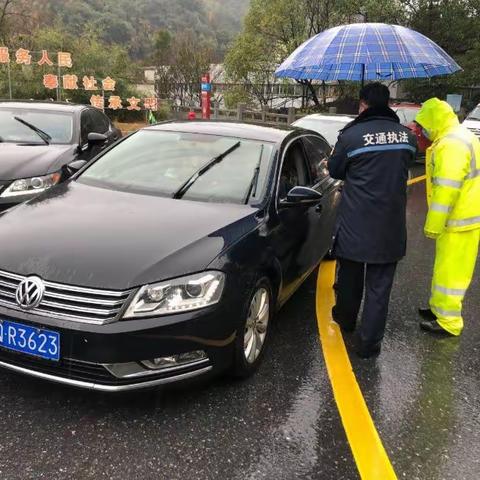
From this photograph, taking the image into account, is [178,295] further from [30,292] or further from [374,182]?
[374,182]

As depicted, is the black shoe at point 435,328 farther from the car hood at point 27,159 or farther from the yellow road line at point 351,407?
the car hood at point 27,159

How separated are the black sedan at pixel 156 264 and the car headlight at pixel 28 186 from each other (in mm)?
1482

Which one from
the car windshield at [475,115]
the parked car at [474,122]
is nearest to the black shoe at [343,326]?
the parked car at [474,122]

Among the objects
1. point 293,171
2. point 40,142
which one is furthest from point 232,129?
point 40,142

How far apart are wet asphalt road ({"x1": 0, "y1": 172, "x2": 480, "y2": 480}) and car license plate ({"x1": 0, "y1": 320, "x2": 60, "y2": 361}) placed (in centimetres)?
40

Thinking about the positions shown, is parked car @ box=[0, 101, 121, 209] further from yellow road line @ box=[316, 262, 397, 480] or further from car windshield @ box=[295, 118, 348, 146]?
car windshield @ box=[295, 118, 348, 146]

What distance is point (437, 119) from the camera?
149 inches

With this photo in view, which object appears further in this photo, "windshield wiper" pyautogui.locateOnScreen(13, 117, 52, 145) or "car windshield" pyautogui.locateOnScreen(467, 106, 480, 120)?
"car windshield" pyautogui.locateOnScreen(467, 106, 480, 120)

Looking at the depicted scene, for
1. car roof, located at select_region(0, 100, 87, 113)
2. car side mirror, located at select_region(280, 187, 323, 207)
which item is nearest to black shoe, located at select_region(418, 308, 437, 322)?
car side mirror, located at select_region(280, 187, 323, 207)

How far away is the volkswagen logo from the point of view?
253 cm

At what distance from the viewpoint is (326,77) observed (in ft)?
17.6

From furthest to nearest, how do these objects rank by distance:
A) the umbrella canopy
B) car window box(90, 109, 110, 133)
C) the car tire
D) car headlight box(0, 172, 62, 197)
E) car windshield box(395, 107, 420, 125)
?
car windshield box(395, 107, 420, 125) < car window box(90, 109, 110, 133) < car headlight box(0, 172, 62, 197) < the umbrella canopy < the car tire

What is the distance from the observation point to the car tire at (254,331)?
116 inches

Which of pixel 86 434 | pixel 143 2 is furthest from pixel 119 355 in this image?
pixel 143 2
